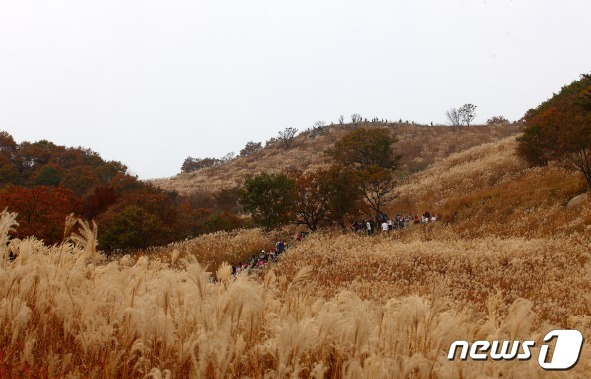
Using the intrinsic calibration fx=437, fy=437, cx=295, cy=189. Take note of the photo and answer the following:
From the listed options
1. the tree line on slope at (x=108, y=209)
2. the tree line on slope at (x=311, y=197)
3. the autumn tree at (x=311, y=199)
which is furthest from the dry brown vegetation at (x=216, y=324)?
the autumn tree at (x=311, y=199)

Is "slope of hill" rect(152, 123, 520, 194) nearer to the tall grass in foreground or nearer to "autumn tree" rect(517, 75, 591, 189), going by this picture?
"autumn tree" rect(517, 75, 591, 189)

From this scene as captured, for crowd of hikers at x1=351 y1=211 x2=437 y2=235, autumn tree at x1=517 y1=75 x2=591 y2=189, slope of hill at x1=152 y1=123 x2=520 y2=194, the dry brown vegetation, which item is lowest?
crowd of hikers at x1=351 y1=211 x2=437 y2=235

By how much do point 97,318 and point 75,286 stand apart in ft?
3.53

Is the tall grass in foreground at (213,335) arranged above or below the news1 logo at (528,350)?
above

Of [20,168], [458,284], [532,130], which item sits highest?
[20,168]

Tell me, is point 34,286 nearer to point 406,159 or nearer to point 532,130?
point 532,130

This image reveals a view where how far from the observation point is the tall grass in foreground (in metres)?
2.65

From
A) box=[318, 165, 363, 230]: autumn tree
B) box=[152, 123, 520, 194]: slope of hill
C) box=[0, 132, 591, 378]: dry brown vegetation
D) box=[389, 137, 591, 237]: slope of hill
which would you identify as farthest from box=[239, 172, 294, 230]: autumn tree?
box=[152, 123, 520, 194]: slope of hill

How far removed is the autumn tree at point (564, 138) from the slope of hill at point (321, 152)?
28502mm

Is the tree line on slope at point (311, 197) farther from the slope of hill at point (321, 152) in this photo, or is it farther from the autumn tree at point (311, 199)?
the slope of hill at point (321, 152)

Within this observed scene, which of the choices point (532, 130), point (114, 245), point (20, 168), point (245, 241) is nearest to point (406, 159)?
point (532, 130)

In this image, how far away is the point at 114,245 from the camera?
28.5 metres

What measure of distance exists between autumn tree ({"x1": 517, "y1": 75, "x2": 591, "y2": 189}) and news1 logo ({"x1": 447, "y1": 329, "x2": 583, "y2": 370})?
26.6 metres

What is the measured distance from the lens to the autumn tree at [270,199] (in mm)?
31766
